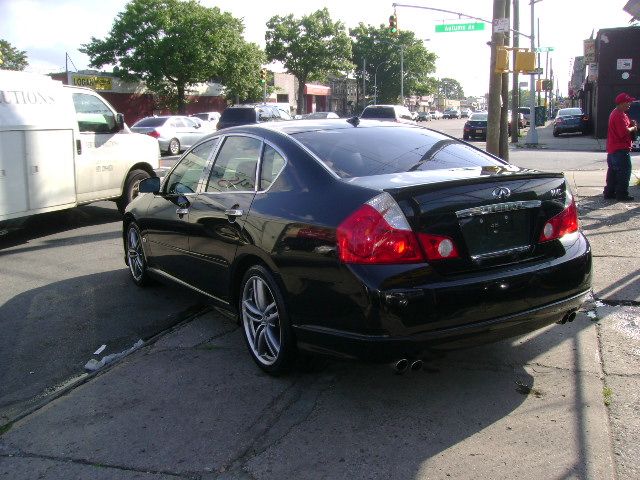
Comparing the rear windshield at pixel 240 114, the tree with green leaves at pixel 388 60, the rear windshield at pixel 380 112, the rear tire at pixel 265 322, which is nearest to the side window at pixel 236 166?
the rear tire at pixel 265 322

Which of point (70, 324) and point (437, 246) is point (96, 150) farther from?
point (437, 246)

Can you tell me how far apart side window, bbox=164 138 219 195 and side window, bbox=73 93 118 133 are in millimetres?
4717

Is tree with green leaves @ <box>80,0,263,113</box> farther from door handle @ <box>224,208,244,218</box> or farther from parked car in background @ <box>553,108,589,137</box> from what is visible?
door handle @ <box>224,208,244,218</box>

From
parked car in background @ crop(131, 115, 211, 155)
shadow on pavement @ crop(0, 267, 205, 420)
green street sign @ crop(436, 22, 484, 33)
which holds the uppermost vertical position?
green street sign @ crop(436, 22, 484, 33)

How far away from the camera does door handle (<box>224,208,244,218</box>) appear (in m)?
4.43

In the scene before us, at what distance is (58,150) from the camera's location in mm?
9359

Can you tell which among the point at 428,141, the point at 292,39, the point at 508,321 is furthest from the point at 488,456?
the point at 292,39

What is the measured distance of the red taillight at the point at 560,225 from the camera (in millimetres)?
3939

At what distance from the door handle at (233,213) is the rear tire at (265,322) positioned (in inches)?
15.4

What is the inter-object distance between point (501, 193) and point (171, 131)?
22.7m

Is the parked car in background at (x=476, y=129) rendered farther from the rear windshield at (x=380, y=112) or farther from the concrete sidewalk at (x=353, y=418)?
the concrete sidewalk at (x=353, y=418)

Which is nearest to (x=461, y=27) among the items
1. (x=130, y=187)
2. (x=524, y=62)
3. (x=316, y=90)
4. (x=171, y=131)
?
(x=171, y=131)

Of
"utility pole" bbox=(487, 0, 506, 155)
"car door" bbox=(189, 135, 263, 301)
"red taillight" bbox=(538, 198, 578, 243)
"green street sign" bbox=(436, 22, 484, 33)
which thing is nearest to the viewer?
"red taillight" bbox=(538, 198, 578, 243)

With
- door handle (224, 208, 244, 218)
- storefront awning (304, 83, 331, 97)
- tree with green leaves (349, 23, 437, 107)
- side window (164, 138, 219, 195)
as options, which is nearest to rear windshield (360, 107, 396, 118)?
side window (164, 138, 219, 195)
